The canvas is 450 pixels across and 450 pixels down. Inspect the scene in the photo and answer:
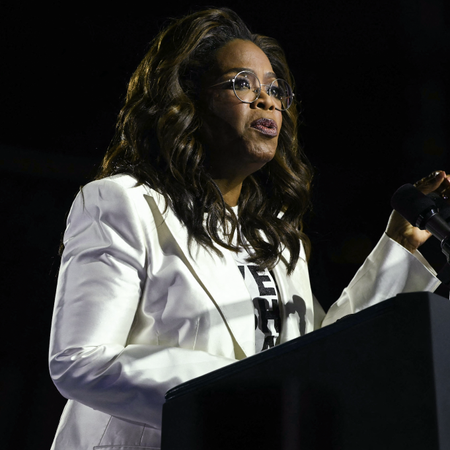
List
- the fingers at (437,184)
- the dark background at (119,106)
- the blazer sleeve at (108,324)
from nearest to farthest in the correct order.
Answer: the blazer sleeve at (108,324) → the fingers at (437,184) → the dark background at (119,106)

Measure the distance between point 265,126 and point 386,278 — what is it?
0.51m

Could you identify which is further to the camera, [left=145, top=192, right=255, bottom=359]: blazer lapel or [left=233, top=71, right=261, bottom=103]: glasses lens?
[left=233, top=71, right=261, bottom=103]: glasses lens

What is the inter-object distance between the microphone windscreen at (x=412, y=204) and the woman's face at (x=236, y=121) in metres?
0.52

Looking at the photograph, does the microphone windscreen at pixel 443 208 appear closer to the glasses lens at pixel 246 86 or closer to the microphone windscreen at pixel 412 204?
the microphone windscreen at pixel 412 204

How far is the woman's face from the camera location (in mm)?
1670

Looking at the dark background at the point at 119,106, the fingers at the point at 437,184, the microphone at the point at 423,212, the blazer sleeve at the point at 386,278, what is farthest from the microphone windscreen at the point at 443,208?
the dark background at the point at 119,106

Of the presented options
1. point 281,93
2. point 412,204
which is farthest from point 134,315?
point 281,93

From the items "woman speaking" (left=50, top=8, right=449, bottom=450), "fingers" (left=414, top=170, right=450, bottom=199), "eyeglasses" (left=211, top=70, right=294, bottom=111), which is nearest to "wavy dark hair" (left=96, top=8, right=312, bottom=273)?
"woman speaking" (left=50, top=8, right=449, bottom=450)

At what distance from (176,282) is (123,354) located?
27cm

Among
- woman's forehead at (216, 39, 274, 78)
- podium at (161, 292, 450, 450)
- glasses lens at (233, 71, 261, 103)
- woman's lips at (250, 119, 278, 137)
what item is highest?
woman's forehead at (216, 39, 274, 78)

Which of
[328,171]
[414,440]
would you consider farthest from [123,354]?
[328,171]

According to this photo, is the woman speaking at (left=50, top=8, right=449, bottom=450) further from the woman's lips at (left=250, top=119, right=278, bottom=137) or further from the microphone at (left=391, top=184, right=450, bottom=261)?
the microphone at (left=391, top=184, right=450, bottom=261)

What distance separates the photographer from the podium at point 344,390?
1.89ft

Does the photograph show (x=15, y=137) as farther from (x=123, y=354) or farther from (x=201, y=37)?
(x=123, y=354)
